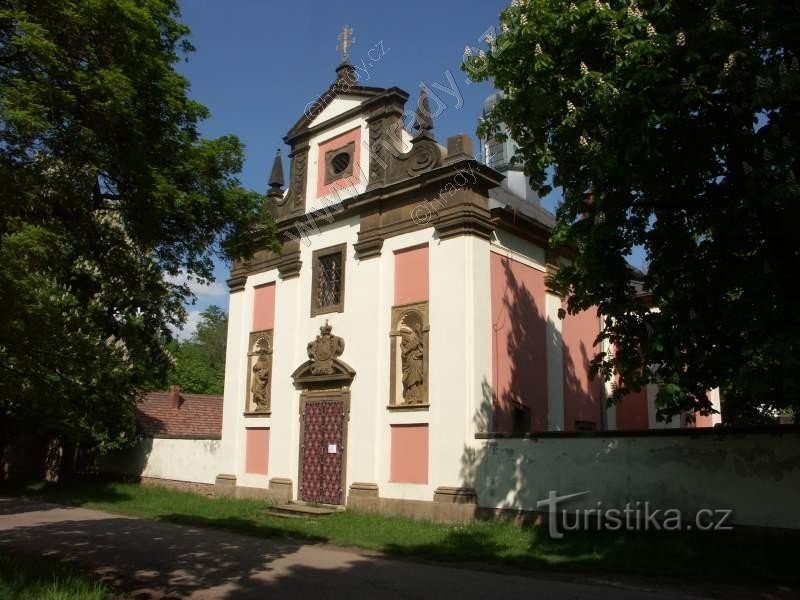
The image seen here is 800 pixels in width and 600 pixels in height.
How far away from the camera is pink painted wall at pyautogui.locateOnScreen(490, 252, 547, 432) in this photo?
575 inches

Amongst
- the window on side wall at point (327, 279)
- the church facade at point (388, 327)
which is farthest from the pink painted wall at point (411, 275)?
the window on side wall at point (327, 279)

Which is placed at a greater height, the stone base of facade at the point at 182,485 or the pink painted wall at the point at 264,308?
the pink painted wall at the point at 264,308

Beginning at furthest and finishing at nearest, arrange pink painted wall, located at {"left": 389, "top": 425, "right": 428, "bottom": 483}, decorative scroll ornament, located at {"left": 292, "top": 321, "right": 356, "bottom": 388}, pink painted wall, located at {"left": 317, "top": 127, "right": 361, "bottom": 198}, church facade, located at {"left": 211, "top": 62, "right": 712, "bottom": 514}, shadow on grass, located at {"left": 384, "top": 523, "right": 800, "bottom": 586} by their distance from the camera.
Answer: pink painted wall, located at {"left": 317, "top": 127, "right": 361, "bottom": 198}, decorative scroll ornament, located at {"left": 292, "top": 321, "right": 356, "bottom": 388}, church facade, located at {"left": 211, "top": 62, "right": 712, "bottom": 514}, pink painted wall, located at {"left": 389, "top": 425, "right": 428, "bottom": 483}, shadow on grass, located at {"left": 384, "top": 523, "right": 800, "bottom": 586}

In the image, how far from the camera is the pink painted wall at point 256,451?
17.9m

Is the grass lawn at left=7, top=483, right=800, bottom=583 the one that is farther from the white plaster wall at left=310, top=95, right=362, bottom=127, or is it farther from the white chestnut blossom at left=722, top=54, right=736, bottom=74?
the white plaster wall at left=310, top=95, right=362, bottom=127

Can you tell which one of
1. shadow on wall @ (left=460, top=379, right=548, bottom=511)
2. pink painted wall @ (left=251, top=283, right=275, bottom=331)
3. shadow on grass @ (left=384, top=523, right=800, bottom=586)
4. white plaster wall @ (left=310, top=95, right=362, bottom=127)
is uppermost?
white plaster wall @ (left=310, top=95, right=362, bottom=127)

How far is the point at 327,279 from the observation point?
57.2 feet

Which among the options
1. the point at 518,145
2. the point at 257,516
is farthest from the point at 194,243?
the point at 257,516

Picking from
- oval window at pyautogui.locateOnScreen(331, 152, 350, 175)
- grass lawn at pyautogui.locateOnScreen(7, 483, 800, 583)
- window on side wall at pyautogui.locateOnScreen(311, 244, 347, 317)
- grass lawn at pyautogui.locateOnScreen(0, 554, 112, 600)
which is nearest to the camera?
grass lawn at pyautogui.locateOnScreen(0, 554, 112, 600)

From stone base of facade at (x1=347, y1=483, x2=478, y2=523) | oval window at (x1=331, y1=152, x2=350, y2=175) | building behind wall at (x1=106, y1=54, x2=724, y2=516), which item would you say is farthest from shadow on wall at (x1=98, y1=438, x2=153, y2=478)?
oval window at (x1=331, y1=152, x2=350, y2=175)

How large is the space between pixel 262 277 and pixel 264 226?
10196 millimetres

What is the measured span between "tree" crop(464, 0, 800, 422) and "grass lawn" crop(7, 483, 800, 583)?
1.92 m
